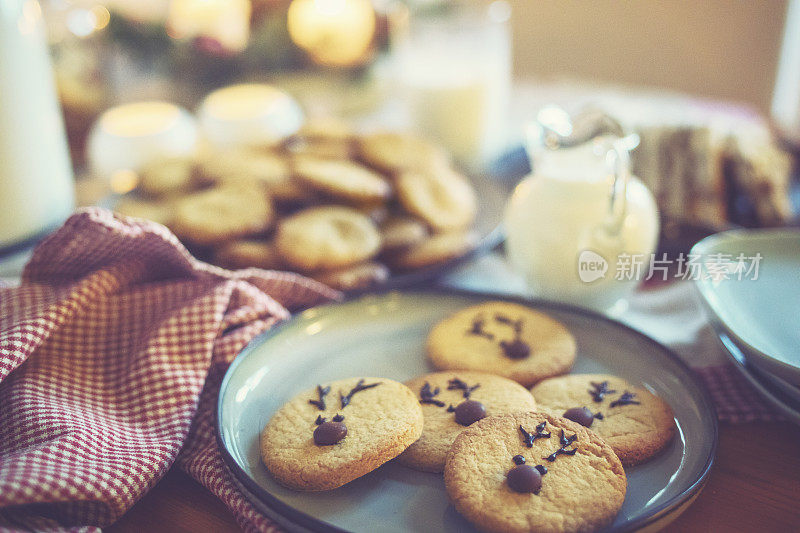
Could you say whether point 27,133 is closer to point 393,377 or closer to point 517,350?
point 393,377

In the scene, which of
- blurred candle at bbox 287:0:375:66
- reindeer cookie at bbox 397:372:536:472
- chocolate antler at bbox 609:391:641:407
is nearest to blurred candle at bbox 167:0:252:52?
blurred candle at bbox 287:0:375:66

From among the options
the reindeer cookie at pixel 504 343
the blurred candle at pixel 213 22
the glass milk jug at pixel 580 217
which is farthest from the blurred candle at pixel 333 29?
the reindeer cookie at pixel 504 343

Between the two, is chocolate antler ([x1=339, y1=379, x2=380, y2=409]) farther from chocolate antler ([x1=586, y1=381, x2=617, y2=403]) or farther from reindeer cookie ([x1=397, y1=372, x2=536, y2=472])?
chocolate antler ([x1=586, y1=381, x2=617, y2=403])

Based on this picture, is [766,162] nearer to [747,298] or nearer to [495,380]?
[747,298]

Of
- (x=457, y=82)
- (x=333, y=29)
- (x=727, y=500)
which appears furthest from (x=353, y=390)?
(x=333, y=29)

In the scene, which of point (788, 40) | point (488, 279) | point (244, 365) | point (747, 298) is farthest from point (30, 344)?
point (788, 40)
